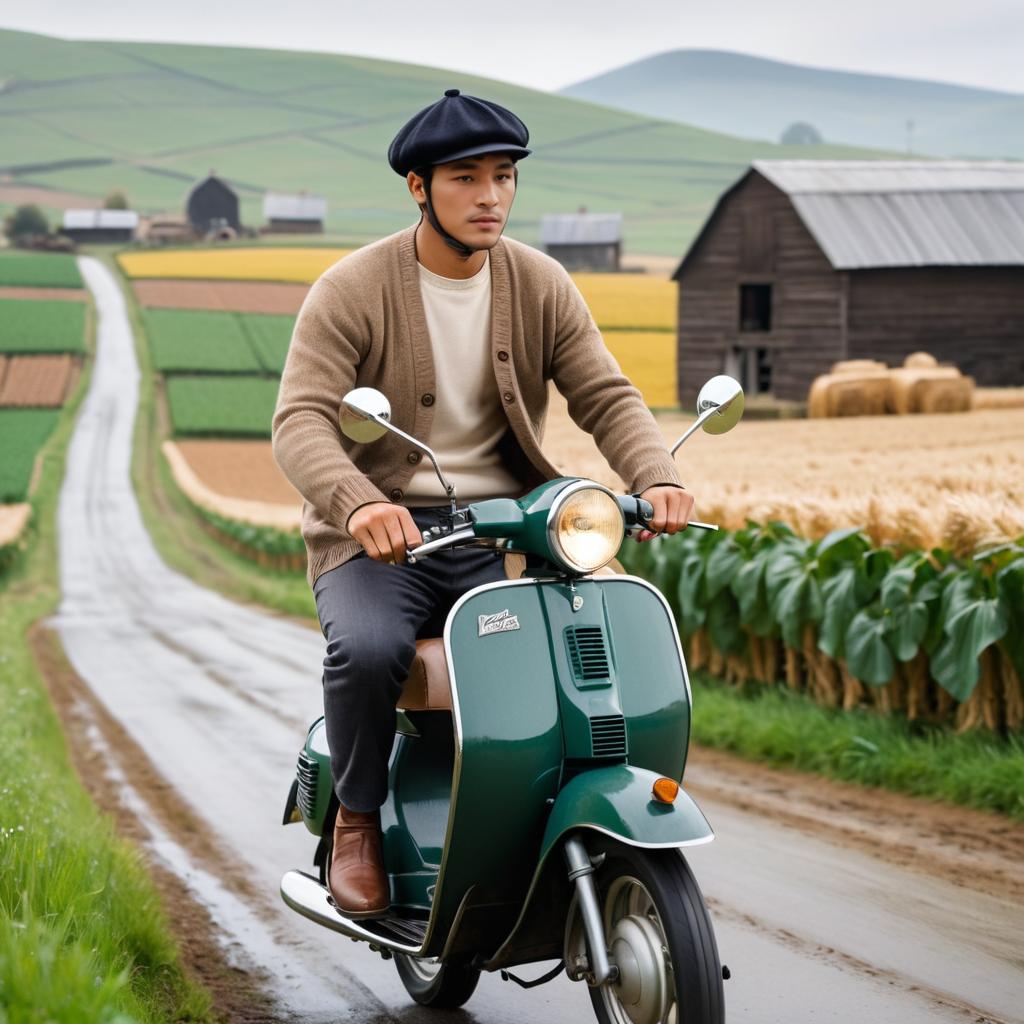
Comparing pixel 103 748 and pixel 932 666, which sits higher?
pixel 932 666

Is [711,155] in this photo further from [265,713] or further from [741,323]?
[265,713]

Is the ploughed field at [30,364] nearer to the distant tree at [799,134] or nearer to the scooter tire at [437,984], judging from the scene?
the scooter tire at [437,984]

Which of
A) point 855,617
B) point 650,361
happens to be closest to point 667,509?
point 855,617

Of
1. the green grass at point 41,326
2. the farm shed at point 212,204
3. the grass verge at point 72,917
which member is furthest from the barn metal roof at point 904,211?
the farm shed at point 212,204

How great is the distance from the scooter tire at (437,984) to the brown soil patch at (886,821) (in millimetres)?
1992

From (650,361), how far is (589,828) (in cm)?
4434

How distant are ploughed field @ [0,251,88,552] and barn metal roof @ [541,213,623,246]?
80.7 ft

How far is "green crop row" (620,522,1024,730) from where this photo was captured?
7.18 metres

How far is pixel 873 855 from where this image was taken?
5984mm

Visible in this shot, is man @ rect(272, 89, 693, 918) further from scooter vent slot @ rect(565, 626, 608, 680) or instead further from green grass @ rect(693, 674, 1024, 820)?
green grass @ rect(693, 674, 1024, 820)

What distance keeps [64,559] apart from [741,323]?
57.7ft

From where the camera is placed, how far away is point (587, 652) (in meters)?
3.59

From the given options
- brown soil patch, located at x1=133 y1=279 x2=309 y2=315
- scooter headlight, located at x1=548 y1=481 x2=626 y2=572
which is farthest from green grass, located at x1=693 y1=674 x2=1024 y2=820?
Result: brown soil patch, located at x1=133 y1=279 x2=309 y2=315

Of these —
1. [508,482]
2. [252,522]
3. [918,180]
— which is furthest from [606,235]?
[508,482]
